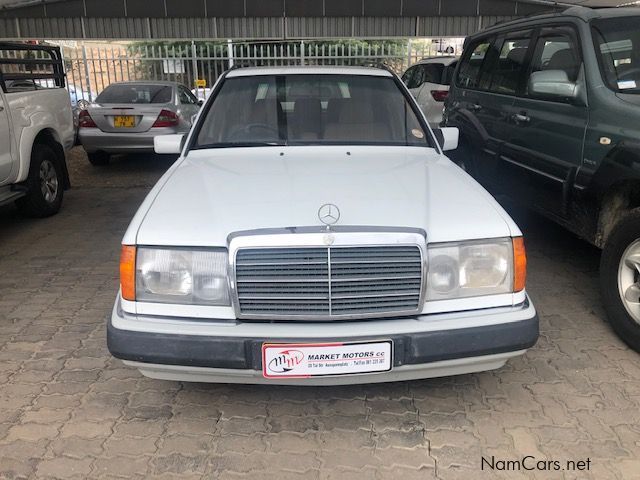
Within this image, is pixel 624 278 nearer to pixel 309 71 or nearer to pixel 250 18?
pixel 309 71

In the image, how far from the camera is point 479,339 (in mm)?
2299

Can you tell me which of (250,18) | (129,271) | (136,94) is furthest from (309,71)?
(250,18)

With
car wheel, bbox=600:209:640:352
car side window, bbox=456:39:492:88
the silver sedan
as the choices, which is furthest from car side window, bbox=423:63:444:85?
car wheel, bbox=600:209:640:352

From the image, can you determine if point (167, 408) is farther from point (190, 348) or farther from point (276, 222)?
point (276, 222)

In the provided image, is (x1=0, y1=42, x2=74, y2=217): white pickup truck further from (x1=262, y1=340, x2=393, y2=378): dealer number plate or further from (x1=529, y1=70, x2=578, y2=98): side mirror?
(x1=529, y1=70, x2=578, y2=98): side mirror

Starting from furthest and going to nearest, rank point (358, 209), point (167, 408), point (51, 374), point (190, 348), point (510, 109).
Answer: point (510, 109) < point (51, 374) < point (167, 408) < point (358, 209) < point (190, 348)

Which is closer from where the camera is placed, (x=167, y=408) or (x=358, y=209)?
(x=358, y=209)

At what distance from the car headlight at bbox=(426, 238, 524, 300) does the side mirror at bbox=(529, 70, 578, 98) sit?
1.79 m

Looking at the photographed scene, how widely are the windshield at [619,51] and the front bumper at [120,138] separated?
622 cm

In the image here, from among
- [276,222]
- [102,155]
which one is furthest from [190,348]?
[102,155]

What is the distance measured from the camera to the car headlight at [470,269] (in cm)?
235

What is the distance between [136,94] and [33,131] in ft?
12.0

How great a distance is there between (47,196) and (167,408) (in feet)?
14.0

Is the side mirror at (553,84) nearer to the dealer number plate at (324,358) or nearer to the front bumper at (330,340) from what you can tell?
the front bumper at (330,340)
